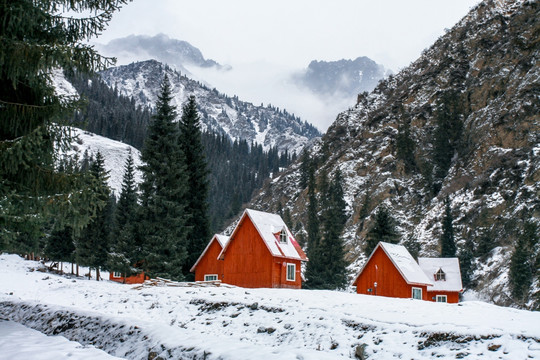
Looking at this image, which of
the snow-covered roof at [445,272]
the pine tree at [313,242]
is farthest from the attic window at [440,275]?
the pine tree at [313,242]

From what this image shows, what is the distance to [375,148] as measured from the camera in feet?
340

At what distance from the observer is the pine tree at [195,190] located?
42344 millimetres

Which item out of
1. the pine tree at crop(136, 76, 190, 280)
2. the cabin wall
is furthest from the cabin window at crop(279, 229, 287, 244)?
the pine tree at crop(136, 76, 190, 280)

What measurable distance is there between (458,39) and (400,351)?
365ft

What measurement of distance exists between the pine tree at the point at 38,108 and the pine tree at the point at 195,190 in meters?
28.2

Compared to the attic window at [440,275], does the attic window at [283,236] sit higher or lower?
higher

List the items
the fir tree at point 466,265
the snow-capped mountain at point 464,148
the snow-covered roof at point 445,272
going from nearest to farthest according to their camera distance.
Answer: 1. the snow-covered roof at point 445,272
2. the fir tree at point 466,265
3. the snow-capped mountain at point 464,148

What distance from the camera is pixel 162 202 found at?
35.8 meters

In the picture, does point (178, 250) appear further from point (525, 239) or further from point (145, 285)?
point (525, 239)

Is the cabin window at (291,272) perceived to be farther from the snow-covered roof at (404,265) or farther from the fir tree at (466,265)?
the fir tree at (466,265)

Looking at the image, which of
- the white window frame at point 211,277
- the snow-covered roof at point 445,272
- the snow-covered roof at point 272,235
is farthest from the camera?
the snow-covered roof at point 445,272

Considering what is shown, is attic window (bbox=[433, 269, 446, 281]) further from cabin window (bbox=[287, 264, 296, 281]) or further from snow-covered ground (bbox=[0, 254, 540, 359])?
snow-covered ground (bbox=[0, 254, 540, 359])

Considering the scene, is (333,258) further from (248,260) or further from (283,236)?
(248,260)

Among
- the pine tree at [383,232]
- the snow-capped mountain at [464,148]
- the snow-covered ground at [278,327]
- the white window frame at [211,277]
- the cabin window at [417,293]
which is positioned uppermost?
the snow-capped mountain at [464,148]
